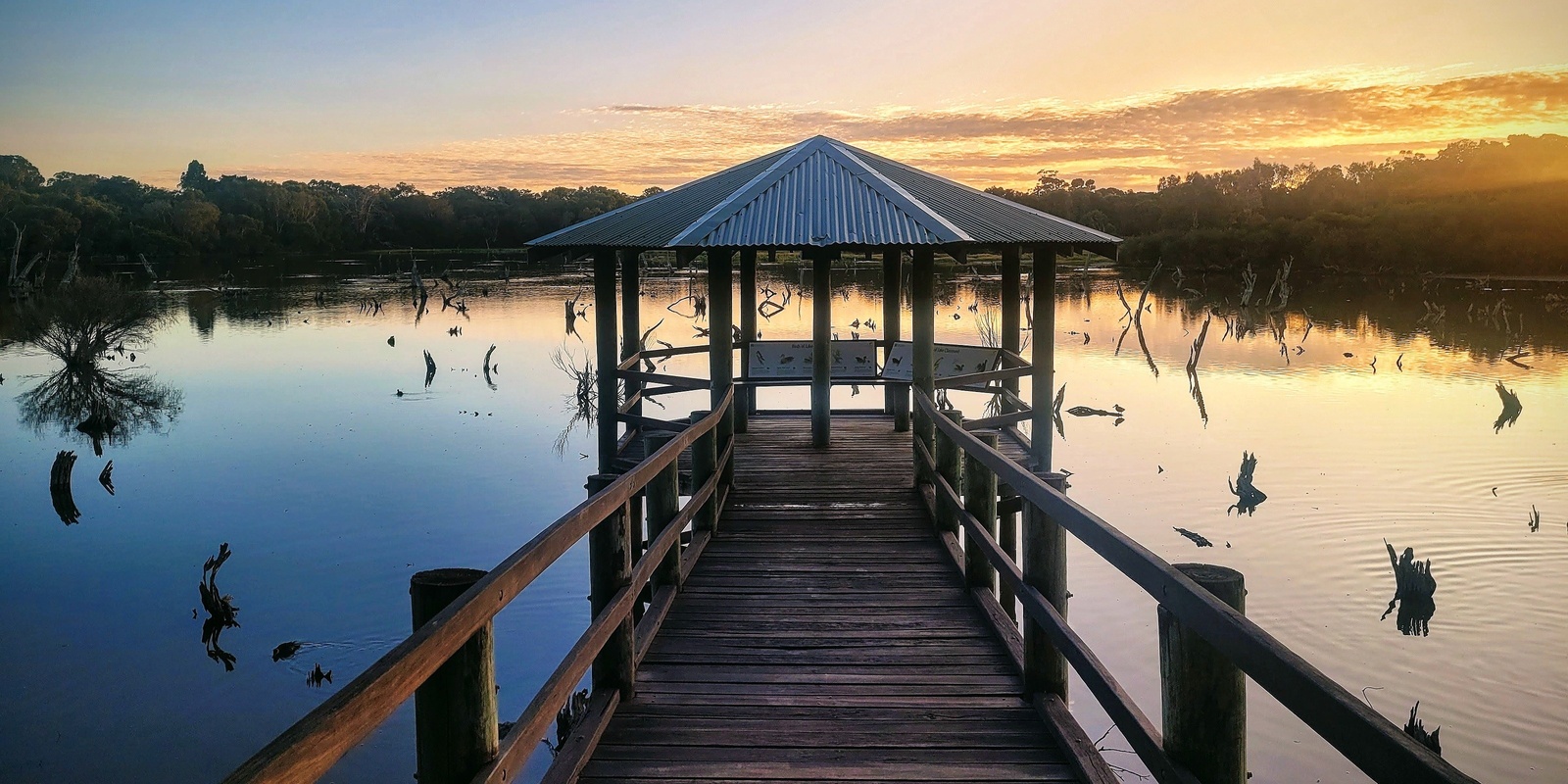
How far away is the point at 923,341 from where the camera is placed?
934 cm

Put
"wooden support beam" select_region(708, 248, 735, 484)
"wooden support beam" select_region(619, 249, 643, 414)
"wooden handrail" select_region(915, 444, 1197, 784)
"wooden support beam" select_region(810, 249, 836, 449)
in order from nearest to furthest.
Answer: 1. "wooden handrail" select_region(915, 444, 1197, 784)
2. "wooden support beam" select_region(708, 248, 735, 484)
3. "wooden support beam" select_region(810, 249, 836, 449)
4. "wooden support beam" select_region(619, 249, 643, 414)

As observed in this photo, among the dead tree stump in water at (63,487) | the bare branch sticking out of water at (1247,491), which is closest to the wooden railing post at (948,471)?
the bare branch sticking out of water at (1247,491)

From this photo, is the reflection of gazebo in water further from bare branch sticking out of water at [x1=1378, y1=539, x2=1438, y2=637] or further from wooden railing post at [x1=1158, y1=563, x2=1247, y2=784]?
wooden railing post at [x1=1158, y1=563, x2=1247, y2=784]

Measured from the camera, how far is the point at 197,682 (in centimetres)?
994

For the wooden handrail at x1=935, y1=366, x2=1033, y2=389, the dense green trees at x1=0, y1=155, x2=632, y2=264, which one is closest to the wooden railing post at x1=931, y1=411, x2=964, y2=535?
the wooden handrail at x1=935, y1=366, x2=1033, y2=389

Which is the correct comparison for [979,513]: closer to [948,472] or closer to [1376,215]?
[948,472]

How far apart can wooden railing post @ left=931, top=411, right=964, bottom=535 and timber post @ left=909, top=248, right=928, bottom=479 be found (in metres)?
0.85

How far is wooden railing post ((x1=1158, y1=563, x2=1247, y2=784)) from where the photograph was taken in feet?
8.54

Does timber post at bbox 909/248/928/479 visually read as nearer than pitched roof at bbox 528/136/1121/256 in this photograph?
Yes

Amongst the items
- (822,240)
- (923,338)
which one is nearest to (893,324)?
(923,338)

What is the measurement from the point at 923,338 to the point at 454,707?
723 cm

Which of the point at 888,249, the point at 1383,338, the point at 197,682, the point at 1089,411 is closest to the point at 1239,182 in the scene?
the point at 1383,338

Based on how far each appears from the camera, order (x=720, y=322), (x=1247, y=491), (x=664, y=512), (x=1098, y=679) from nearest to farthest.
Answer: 1. (x=1098, y=679)
2. (x=664, y=512)
3. (x=720, y=322)
4. (x=1247, y=491)

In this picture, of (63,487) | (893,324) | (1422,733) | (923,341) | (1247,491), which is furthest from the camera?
(63,487)
